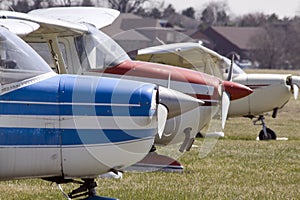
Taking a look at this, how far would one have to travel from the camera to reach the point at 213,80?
37.5ft

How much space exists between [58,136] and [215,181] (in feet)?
11.7

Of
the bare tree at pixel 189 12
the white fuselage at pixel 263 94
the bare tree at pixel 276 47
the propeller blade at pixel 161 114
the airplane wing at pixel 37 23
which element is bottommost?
the bare tree at pixel 276 47

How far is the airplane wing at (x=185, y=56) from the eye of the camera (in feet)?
49.4

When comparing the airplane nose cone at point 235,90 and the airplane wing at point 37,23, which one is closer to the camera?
the airplane wing at point 37,23

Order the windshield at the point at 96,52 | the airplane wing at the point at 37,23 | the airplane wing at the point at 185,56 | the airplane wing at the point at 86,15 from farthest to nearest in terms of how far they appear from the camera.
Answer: the airplane wing at the point at 185,56
the airplane wing at the point at 86,15
the windshield at the point at 96,52
the airplane wing at the point at 37,23

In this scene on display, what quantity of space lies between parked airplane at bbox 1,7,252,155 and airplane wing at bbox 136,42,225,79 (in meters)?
3.77

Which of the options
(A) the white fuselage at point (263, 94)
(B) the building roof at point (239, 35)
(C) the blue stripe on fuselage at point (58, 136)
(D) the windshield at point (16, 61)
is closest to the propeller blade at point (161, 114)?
(C) the blue stripe on fuselage at point (58, 136)

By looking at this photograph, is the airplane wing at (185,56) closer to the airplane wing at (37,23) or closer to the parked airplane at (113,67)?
the parked airplane at (113,67)

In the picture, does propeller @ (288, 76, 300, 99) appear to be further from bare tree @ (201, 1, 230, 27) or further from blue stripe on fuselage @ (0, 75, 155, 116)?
bare tree @ (201, 1, 230, 27)

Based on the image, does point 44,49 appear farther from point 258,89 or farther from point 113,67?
point 258,89

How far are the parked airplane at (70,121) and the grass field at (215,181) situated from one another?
1775 millimetres

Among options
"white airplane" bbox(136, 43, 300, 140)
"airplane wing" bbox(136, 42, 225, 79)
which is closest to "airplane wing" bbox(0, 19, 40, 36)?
"airplane wing" bbox(136, 42, 225, 79)

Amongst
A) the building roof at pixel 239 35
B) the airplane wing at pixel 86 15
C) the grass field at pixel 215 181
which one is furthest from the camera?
the building roof at pixel 239 35

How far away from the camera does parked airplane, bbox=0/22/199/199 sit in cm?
646
